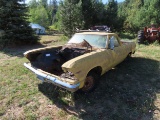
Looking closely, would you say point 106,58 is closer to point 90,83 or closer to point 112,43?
point 112,43

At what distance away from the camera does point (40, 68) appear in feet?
15.1

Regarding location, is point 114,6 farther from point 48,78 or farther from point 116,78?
point 48,78

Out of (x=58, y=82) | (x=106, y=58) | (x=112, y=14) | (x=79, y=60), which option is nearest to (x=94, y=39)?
(x=106, y=58)

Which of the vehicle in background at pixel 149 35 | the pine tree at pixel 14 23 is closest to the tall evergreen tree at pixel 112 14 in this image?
the vehicle in background at pixel 149 35

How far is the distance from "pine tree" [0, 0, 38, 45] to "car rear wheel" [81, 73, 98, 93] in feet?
26.2

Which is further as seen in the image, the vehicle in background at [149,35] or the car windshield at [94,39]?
the vehicle in background at [149,35]

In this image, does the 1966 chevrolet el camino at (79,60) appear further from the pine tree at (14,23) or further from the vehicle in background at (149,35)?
the pine tree at (14,23)

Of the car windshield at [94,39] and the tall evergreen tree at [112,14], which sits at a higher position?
the tall evergreen tree at [112,14]

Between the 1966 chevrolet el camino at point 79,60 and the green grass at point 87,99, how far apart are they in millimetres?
439

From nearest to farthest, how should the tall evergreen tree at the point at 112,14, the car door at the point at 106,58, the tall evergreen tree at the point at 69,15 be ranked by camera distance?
the car door at the point at 106,58 → the tall evergreen tree at the point at 69,15 → the tall evergreen tree at the point at 112,14

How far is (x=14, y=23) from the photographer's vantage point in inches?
435

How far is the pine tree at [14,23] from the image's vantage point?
35.0 ft

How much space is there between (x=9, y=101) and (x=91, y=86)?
6.75 feet

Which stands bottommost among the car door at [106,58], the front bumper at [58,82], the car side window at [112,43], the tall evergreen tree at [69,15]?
the front bumper at [58,82]
